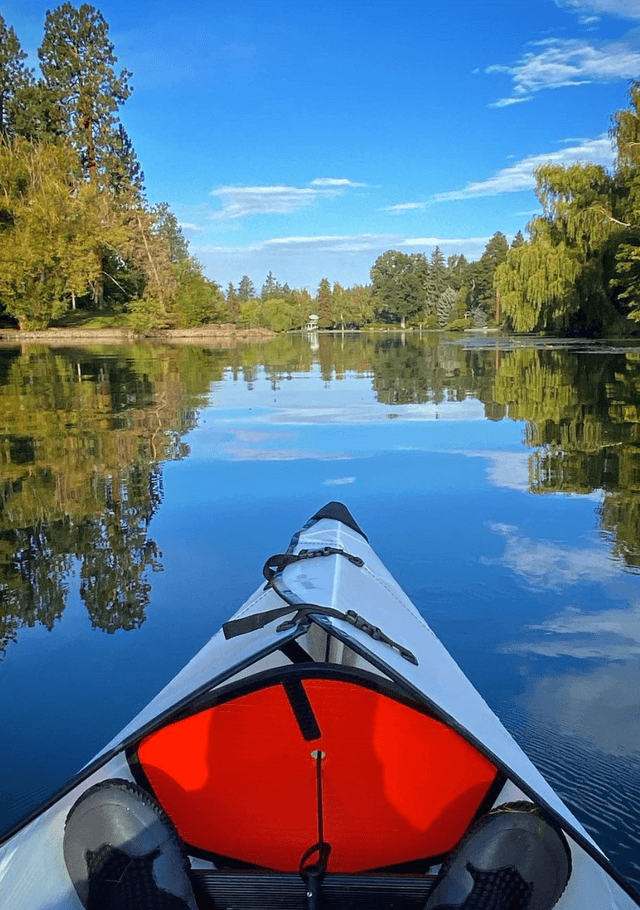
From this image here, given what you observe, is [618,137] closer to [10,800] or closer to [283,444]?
[283,444]

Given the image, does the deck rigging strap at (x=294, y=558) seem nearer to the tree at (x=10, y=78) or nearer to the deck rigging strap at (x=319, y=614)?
the deck rigging strap at (x=319, y=614)

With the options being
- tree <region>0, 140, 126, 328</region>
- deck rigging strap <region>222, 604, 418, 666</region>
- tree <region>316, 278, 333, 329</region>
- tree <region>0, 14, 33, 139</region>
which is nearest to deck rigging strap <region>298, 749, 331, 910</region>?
deck rigging strap <region>222, 604, 418, 666</region>

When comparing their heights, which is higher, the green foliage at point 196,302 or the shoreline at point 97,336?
the green foliage at point 196,302

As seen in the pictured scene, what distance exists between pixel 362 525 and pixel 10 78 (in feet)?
185

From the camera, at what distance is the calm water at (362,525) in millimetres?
3406

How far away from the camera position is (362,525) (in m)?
6.44

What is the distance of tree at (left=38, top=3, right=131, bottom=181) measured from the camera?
51000 millimetres

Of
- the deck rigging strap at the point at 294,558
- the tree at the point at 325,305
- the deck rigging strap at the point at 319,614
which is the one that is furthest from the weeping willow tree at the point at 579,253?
the tree at the point at 325,305

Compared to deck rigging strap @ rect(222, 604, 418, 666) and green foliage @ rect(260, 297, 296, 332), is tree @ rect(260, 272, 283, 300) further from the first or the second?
deck rigging strap @ rect(222, 604, 418, 666)

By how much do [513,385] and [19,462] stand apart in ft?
37.3

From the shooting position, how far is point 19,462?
29.1 ft

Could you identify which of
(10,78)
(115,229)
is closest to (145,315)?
(115,229)

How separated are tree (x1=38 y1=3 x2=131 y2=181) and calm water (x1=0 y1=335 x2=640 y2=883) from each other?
46.5m

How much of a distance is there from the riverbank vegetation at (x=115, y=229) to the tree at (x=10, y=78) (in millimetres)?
82
